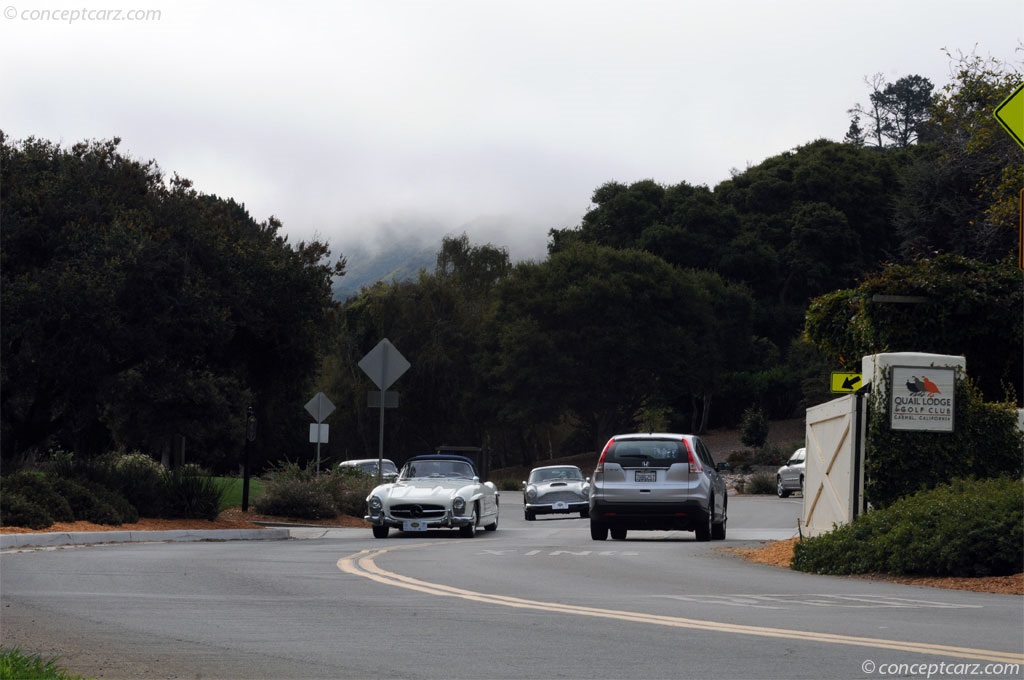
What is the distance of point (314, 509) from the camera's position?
97.8 ft

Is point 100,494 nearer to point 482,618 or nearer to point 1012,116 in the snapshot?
point 482,618

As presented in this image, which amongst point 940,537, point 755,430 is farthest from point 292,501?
point 755,430

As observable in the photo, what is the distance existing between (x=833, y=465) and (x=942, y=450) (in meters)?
1.74

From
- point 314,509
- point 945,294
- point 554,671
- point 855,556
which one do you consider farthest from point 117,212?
point 554,671

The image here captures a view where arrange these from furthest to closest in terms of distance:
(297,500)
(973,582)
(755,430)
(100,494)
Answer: (755,430)
(297,500)
(100,494)
(973,582)

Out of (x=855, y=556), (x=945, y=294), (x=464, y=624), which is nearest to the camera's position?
(x=464, y=624)

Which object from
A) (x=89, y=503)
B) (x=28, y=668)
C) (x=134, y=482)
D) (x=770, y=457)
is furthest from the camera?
(x=770, y=457)

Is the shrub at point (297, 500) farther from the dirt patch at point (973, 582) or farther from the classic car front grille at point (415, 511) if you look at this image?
the dirt patch at point (973, 582)

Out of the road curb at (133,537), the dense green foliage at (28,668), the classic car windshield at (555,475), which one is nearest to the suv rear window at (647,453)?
the road curb at (133,537)

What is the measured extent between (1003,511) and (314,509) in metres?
18.4

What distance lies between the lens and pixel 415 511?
23.1 metres

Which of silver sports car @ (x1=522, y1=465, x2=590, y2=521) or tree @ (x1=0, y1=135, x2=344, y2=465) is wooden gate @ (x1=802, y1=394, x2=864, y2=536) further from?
silver sports car @ (x1=522, y1=465, x2=590, y2=521)

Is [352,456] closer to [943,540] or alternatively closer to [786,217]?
[786,217]

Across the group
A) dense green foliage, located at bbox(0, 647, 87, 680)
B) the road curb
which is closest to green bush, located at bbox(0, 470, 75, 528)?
the road curb
